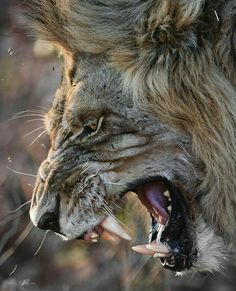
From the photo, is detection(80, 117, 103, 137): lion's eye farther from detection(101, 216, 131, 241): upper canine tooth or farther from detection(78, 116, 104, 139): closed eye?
detection(101, 216, 131, 241): upper canine tooth

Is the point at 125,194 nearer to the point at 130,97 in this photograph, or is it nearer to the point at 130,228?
the point at 130,97

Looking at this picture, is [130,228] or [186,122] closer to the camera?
[186,122]

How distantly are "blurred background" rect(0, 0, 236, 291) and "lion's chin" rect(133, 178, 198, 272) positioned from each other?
2.16 m

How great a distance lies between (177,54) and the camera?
3.79 metres

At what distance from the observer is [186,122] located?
388 cm

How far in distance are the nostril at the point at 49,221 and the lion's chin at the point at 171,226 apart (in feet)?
1.02

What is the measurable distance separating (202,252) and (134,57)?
759 millimetres

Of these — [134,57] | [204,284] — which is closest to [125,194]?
[134,57]

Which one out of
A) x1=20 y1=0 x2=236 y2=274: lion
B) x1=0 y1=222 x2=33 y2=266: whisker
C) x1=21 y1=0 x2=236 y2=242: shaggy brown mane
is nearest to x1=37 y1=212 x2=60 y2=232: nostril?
x1=20 y1=0 x2=236 y2=274: lion

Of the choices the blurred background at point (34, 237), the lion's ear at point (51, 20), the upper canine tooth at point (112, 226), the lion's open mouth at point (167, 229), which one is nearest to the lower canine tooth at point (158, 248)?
the lion's open mouth at point (167, 229)

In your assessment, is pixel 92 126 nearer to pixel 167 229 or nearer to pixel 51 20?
pixel 51 20

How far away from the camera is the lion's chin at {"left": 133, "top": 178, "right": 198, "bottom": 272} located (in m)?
4.09

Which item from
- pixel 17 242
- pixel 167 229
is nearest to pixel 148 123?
pixel 167 229

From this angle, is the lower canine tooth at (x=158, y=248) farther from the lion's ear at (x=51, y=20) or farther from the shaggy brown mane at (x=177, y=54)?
the lion's ear at (x=51, y=20)
